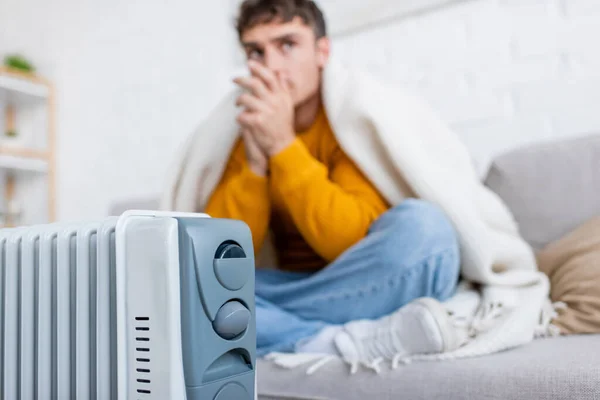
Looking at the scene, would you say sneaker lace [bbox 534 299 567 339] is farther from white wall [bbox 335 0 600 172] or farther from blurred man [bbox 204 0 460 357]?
white wall [bbox 335 0 600 172]

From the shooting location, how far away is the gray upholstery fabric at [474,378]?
2.01 feet

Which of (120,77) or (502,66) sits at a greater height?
(120,77)

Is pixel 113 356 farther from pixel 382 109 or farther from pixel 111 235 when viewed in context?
pixel 382 109

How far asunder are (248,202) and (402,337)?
429 mm

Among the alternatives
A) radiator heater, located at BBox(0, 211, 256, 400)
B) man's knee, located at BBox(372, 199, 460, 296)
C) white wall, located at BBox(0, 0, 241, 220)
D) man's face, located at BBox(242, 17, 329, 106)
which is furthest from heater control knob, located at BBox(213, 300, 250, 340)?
white wall, located at BBox(0, 0, 241, 220)

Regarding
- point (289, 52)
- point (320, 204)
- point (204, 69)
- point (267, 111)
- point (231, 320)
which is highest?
point (204, 69)

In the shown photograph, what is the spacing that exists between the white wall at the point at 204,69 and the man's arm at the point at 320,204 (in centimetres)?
66

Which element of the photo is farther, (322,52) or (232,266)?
(322,52)

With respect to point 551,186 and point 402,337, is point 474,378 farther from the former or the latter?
point 551,186

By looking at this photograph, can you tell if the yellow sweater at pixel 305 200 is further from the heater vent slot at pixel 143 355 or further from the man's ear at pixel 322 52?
the heater vent slot at pixel 143 355

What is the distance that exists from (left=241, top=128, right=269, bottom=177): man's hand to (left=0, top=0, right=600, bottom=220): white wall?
690mm

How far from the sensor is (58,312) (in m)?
0.55

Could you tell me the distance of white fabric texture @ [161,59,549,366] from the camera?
958 millimetres

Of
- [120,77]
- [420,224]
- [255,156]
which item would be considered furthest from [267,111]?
[120,77]
